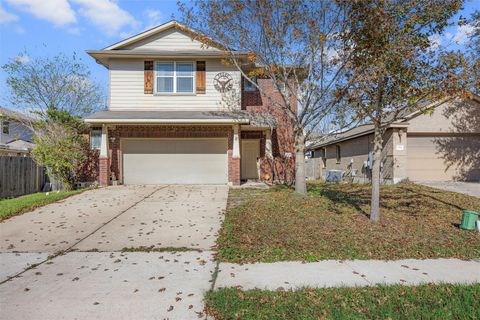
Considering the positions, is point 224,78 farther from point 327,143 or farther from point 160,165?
point 327,143

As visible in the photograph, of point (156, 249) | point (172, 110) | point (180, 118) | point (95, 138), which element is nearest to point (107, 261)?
point (156, 249)

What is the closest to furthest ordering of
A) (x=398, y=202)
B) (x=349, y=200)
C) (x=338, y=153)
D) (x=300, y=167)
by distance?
→ (x=398, y=202)
(x=349, y=200)
(x=300, y=167)
(x=338, y=153)

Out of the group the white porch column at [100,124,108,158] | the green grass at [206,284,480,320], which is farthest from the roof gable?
the green grass at [206,284,480,320]

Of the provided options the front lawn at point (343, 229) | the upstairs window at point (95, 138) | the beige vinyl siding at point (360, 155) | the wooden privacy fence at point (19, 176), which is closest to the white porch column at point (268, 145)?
the front lawn at point (343, 229)

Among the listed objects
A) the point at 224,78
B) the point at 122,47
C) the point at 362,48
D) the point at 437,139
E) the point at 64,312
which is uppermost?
the point at 122,47

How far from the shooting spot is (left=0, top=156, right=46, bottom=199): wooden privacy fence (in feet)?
39.7

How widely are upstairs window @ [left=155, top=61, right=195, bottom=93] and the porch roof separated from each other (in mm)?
1319

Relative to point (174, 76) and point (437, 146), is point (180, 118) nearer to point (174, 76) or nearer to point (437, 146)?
point (174, 76)

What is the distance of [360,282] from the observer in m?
4.19

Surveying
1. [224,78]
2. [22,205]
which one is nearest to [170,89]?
[224,78]

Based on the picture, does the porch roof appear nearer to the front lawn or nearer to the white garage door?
the white garage door

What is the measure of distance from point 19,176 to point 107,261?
1056 centimetres

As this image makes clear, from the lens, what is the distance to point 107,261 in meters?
5.09

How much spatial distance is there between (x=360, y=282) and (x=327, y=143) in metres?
19.4
